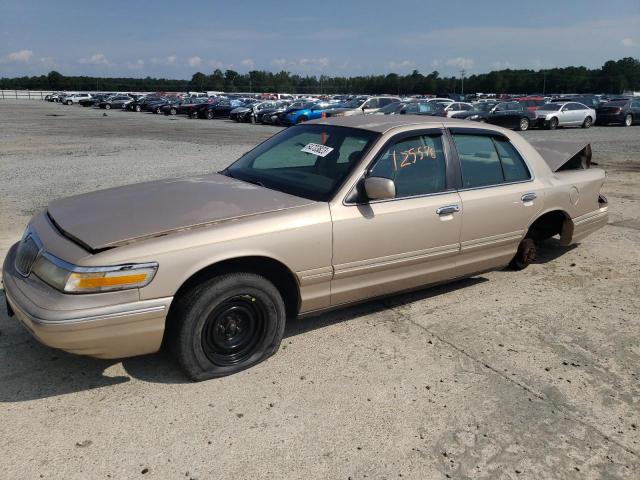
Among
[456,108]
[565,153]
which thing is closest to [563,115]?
[456,108]

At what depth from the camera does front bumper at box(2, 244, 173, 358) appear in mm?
2803

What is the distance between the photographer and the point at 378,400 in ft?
10.3

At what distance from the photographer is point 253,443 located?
2.74 m

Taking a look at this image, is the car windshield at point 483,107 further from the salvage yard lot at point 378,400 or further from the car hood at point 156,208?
the car hood at point 156,208

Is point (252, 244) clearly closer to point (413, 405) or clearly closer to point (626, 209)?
point (413, 405)

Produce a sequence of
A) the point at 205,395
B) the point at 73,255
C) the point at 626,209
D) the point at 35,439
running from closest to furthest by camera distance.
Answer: the point at 35,439, the point at 73,255, the point at 205,395, the point at 626,209

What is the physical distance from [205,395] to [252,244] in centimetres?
92

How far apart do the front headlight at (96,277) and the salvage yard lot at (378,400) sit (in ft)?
2.27

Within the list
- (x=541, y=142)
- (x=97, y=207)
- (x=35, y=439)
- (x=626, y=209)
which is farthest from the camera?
(x=626, y=209)

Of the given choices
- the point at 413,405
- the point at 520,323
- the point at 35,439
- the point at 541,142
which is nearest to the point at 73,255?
the point at 35,439

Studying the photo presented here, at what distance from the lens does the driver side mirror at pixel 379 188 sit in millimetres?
3584

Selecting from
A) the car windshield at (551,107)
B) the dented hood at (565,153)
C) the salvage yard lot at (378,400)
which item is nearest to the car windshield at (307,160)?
the salvage yard lot at (378,400)

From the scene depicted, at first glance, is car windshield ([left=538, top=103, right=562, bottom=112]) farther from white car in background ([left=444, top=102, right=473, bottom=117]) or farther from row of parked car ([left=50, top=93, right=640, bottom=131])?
white car in background ([left=444, top=102, right=473, bottom=117])

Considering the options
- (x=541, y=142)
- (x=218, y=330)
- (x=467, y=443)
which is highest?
(x=541, y=142)
